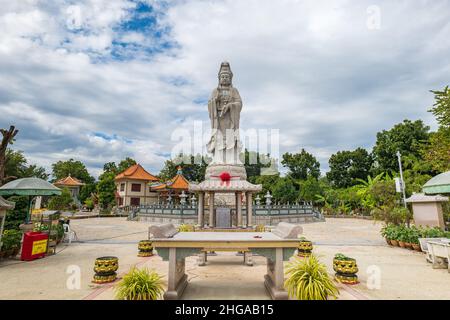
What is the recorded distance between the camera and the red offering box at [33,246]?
7.78 meters

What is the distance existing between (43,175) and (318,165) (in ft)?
125

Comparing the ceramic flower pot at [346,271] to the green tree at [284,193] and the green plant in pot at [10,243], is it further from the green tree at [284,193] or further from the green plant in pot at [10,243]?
the green tree at [284,193]

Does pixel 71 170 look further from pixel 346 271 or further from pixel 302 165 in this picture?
pixel 346 271

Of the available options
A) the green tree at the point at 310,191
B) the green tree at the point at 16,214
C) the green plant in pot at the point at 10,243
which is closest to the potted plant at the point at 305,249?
the green plant in pot at the point at 10,243

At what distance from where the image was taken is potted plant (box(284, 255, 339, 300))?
14.2ft

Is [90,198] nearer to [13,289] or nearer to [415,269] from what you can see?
[13,289]

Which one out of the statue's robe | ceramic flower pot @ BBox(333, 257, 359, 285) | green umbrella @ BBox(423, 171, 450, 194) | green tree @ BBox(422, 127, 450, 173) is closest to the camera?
ceramic flower pot @ BBox(333, 257, 359, 285)

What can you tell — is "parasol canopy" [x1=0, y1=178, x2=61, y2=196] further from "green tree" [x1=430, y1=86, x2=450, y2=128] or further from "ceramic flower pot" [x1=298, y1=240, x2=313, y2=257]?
"green tree" [x1=430, y1=86, x2=450, y2=128]

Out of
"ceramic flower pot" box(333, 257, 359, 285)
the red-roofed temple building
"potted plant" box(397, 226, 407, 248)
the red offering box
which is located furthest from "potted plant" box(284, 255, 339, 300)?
the red-roofed temple building

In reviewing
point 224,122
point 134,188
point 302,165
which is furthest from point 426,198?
point 134,188

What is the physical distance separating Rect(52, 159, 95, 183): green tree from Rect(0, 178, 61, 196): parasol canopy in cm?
4840

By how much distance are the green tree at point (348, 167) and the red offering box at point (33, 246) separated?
37583 millimetres
